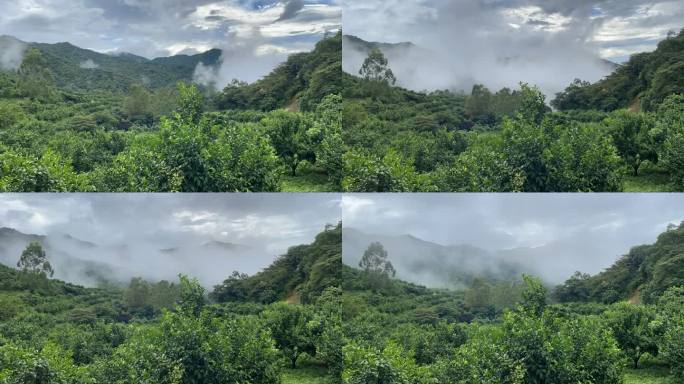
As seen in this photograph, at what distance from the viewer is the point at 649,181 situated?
7.01m

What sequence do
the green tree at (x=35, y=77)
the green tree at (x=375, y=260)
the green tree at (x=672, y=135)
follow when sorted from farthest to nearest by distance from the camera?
the green tree at (x=35, y=77), the green tree at (x=375, y=260), the green tree at (x=672, y=135)

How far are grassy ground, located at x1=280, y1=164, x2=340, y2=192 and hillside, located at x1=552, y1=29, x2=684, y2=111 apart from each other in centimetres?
249

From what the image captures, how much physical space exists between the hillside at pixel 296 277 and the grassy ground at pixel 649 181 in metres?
3.00

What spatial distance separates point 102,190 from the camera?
284 inches

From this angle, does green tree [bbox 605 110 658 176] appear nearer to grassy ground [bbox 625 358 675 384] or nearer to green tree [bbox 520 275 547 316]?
green tree [bbox 520 275 547 316]

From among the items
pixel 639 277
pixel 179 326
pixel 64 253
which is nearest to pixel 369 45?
pixel 179 326

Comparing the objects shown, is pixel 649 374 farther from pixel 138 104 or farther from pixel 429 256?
pixel 138 104

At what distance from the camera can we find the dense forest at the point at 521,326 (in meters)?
6.86

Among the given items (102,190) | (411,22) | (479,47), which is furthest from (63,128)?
(479,47)

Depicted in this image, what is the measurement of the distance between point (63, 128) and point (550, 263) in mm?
5363

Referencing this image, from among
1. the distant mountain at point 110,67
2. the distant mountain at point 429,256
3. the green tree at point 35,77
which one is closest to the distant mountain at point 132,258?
the distant mountain at point 429,256

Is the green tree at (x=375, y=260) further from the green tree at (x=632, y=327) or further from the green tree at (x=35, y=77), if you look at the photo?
the green tree at (x=35, y=77)

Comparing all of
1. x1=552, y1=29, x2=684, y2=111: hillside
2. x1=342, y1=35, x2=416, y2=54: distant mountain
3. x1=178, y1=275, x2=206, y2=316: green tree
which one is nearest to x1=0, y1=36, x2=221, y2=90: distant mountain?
x1=342, y1=35, x2=416, y2=54: distant mountain

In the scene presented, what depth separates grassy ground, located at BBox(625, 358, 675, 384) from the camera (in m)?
6.89
